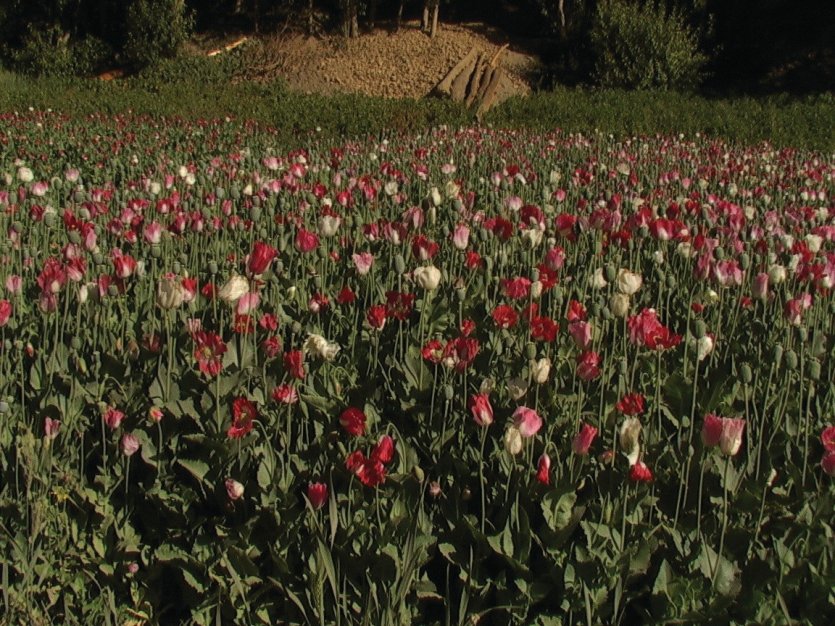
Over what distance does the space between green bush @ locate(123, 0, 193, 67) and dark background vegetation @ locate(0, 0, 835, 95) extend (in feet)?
0.08

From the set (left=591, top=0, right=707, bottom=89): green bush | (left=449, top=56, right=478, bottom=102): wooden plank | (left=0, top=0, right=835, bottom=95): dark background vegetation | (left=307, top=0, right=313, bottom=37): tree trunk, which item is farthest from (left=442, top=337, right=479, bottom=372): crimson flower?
(left=307, top=0, right=313, bottom=37): tree trunk

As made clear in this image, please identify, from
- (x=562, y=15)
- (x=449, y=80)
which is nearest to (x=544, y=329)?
(x=449, y=80)

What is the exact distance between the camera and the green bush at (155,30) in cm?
2355

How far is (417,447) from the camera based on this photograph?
2281 mm

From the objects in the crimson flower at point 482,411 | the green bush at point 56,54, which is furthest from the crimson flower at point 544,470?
the green bush at point 56,54

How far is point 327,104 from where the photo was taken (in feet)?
41.7

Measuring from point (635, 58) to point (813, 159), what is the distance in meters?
12.2

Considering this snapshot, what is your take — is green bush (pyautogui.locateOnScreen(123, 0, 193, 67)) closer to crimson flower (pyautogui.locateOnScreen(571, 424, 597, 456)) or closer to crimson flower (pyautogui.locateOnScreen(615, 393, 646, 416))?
crimson flower (pyautogui.locateOnScreen(615, 393, 646, 416))

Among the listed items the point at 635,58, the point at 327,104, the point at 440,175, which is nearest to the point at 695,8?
the point at 635,58

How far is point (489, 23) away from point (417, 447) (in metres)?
26.5

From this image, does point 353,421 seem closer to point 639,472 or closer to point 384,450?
point 384,450

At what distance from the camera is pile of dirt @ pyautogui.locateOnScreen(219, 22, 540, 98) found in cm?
2228

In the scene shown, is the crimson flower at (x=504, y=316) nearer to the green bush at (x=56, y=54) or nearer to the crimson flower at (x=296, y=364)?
the crimson flower at (x=296, y=364)

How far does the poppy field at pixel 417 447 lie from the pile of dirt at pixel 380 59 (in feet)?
61.5
